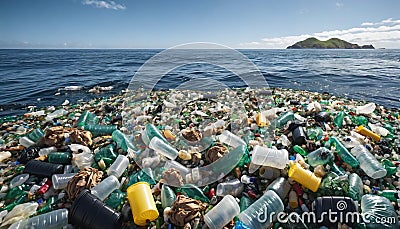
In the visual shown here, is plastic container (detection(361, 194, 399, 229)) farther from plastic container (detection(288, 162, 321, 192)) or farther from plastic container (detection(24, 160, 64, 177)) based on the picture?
plastic container (detection(24, 160, 64, 177))

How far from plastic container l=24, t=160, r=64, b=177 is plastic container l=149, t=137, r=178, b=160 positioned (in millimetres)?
1221

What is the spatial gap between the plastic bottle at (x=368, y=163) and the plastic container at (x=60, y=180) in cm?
361

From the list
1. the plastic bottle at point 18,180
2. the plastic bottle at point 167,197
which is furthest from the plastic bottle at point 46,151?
the plastic bottle at point 167,197

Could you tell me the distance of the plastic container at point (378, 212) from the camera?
75.5 inches

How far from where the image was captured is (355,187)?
7.25 ft

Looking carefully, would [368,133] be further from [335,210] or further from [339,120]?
[335,210]

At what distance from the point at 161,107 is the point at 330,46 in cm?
12556

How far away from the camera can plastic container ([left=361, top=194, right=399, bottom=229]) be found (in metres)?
1.92

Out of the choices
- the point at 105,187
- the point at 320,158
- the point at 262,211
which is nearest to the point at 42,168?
the point at 105,187

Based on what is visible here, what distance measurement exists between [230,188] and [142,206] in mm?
987

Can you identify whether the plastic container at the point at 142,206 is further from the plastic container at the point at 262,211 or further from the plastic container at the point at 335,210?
the plastic container at the point at 335,210

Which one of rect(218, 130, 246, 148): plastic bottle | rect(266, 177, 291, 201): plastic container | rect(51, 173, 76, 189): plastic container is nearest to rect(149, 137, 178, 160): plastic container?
rect(218, 130, 246, 148): plastic bottle

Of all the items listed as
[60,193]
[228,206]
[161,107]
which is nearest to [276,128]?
[228,206]

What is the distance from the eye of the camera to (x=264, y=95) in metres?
7.08
